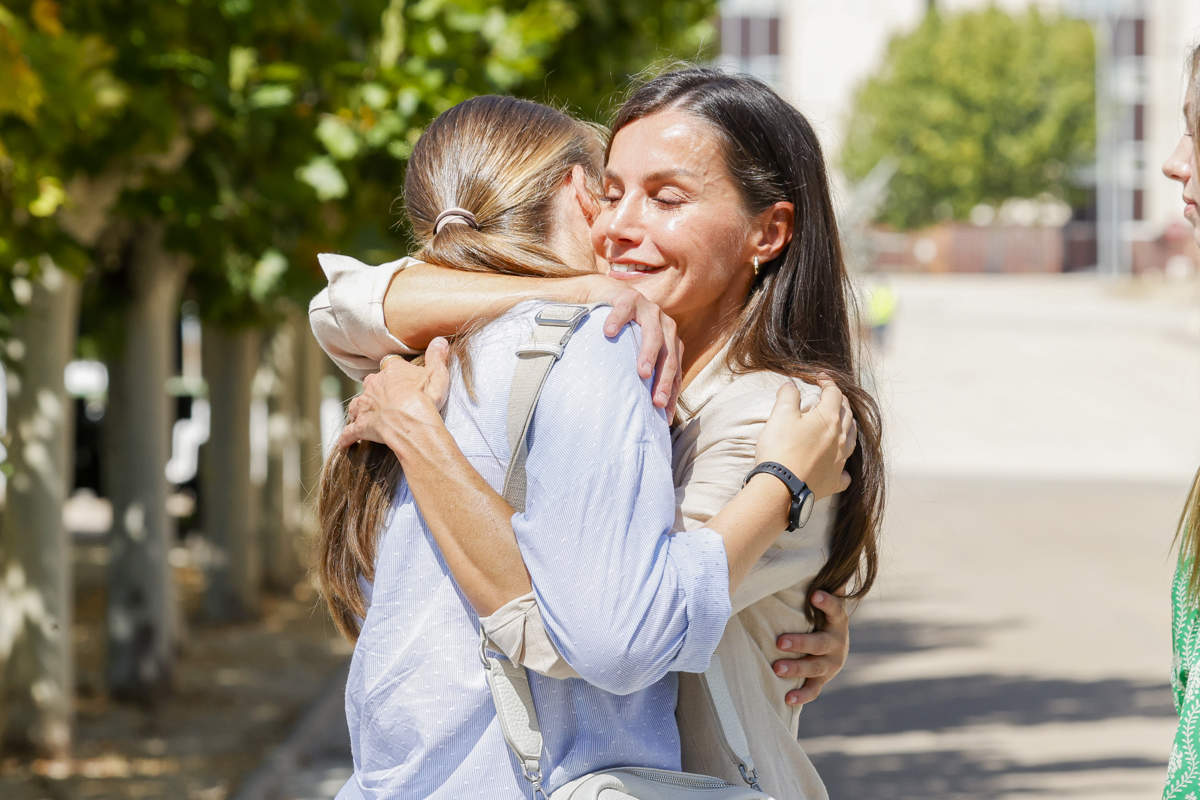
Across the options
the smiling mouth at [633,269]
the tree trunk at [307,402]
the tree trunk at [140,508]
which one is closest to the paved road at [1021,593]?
the smiling mouth at [633,269]

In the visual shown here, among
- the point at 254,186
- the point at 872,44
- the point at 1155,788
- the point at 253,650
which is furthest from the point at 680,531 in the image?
the point at 872,44

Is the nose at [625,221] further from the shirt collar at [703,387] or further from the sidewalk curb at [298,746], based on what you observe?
the sidewalk curb at [298,746]

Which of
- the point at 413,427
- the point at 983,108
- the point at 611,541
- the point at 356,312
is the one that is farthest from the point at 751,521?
the point at 983,108

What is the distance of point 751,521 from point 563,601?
0.86 feet

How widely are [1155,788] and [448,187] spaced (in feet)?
19.1

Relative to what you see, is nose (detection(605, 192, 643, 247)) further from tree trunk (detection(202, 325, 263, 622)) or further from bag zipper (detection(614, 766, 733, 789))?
tree trunk (detection(202, 325, 263, 622))

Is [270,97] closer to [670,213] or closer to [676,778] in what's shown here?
[670,213]

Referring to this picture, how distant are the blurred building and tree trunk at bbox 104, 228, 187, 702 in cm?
5838

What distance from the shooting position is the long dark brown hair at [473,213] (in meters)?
2.10

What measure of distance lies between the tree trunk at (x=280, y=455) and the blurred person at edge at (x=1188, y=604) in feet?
34.0

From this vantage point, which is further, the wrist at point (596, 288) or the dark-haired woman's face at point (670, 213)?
the dark-haired woman's face at point (670, 213)

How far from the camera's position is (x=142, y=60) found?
5.70 metres

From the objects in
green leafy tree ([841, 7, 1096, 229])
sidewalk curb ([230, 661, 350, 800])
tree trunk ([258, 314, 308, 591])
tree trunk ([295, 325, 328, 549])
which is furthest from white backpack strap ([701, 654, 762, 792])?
green leafy tree ([841, 7, 1096, 229])

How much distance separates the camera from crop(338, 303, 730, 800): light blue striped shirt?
181cm
